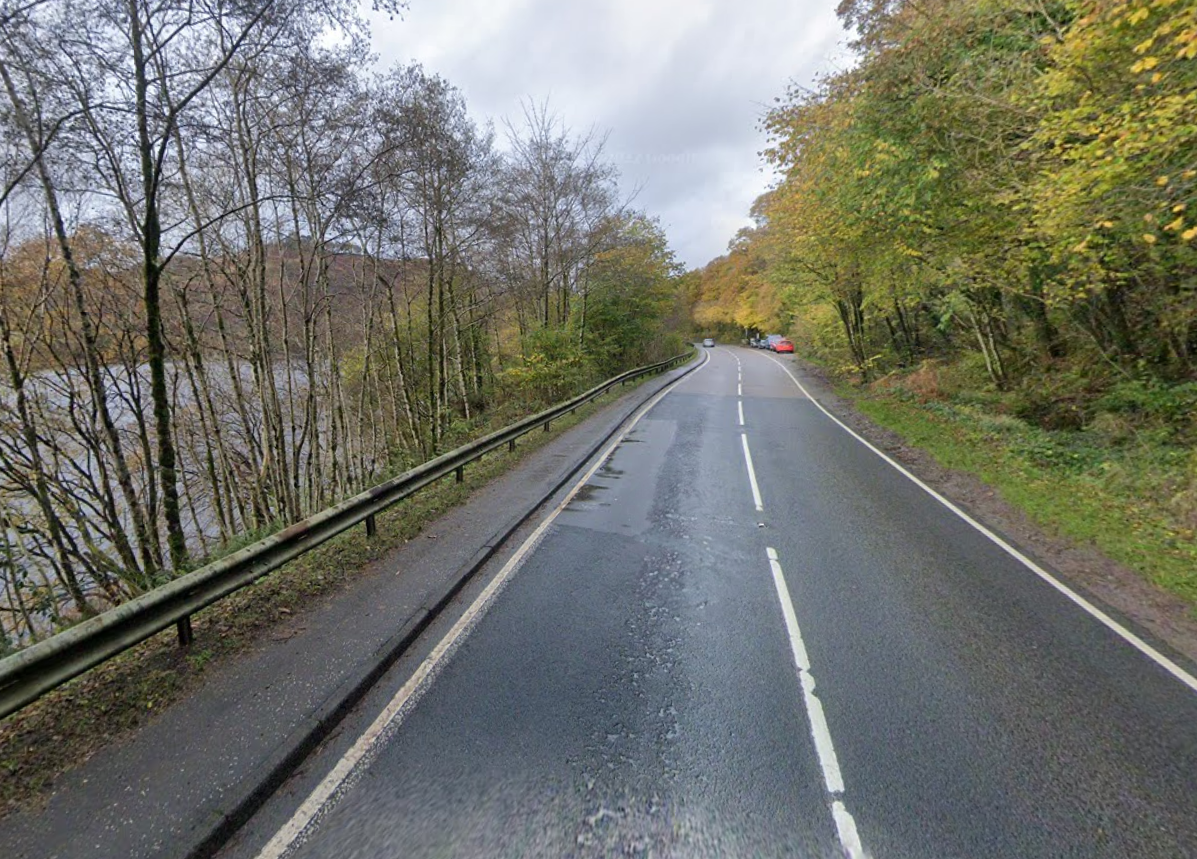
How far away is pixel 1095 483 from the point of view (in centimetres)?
702

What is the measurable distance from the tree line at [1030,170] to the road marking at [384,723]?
675cm

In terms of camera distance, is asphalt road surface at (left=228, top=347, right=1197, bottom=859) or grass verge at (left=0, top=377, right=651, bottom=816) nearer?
asphalt road surface at (left=228, top=347, right=1197, bottom=859)

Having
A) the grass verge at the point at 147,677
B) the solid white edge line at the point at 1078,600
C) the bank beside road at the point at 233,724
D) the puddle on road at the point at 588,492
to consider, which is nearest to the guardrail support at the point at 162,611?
the grass verge at the point at 147,677

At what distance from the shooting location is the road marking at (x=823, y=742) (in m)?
2.27

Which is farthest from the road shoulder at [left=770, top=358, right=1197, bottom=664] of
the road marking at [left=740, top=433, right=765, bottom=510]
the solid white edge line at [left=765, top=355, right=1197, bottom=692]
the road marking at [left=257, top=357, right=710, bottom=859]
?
the road marking at [left=257, top=357, right=710, bottom=859]

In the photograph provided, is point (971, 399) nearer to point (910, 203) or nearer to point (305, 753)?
point (910, 203)

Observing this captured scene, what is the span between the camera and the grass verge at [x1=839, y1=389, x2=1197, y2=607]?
5.23 m

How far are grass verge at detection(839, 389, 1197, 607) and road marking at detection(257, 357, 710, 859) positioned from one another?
248 inches

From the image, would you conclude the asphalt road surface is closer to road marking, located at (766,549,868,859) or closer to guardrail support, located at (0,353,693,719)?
road marking, located at (766,549,868,859)

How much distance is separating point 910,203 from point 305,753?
1041 cm

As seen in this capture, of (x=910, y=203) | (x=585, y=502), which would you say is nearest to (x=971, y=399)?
(x=910, y=203)

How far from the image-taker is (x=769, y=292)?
3678 centimetres

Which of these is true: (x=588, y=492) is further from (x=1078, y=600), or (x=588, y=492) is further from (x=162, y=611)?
(x=1078, y=600)

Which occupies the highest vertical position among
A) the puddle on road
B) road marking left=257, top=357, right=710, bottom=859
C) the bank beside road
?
the bank beside road
